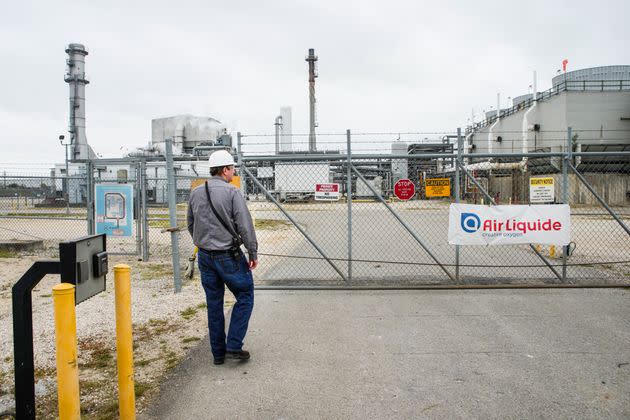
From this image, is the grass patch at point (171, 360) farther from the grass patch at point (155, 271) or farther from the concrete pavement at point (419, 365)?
the grass patch at point (155, 271)

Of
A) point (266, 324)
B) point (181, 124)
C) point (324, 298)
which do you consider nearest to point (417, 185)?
point (324, 298)

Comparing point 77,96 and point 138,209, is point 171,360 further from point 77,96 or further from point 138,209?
point 77,96

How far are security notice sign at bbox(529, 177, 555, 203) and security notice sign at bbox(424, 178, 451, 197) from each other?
143 centimetres

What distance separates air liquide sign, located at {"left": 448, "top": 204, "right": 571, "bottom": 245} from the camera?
24.1ft

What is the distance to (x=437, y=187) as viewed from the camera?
7.68 metres

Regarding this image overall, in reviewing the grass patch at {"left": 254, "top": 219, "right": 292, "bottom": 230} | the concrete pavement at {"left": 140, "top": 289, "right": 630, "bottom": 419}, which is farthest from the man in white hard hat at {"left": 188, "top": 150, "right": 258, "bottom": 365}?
the grass patch at {"left": 254, "top": 219, "right": 292, "bottom": 230}

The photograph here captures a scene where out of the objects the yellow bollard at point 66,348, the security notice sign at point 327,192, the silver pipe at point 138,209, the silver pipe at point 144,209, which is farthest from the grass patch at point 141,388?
the silver pipe at point 138,209

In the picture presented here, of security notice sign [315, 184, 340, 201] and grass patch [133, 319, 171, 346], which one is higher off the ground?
security notice sign [315, 184, 340, 201]

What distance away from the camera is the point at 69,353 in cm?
269

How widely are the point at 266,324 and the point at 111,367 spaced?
1883 millimetres

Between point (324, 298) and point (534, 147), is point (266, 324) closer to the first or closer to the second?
point (324, 298)

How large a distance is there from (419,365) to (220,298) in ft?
6.63

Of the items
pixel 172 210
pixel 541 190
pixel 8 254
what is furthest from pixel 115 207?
pixel 541 190

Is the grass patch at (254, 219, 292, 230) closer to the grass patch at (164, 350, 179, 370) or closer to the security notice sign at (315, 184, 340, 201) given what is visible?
the security notice sign at (315, 184, 340, 201)
